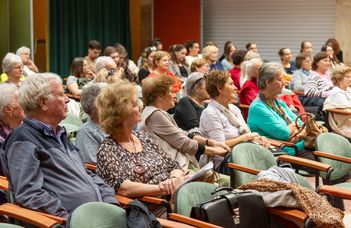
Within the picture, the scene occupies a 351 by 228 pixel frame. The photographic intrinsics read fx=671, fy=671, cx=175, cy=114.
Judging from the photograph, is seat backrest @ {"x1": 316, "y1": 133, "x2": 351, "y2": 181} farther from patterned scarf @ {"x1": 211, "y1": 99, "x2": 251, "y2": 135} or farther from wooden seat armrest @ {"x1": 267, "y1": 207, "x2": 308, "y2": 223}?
wooden seat armrest @ {"x1": 267, "y1": 207, "x2": 308, "y2": 223}

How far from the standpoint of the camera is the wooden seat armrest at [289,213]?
3545 millimetres

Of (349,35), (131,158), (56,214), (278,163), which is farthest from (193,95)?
(349,35)

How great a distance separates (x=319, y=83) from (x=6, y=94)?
5189 mm

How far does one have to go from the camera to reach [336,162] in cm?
519

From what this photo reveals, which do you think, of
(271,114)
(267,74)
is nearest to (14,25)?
(267,74)

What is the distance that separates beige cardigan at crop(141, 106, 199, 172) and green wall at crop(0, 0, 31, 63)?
5213 millimetres

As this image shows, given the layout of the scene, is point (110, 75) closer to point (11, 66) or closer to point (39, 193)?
point (11, 66)

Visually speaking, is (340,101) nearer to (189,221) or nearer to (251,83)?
(251,83)

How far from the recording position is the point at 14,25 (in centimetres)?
963

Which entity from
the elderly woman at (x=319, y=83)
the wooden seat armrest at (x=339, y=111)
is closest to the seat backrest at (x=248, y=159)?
the wooden seat armrest at (x=339, y=111)

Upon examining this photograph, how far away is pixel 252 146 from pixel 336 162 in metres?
0.84

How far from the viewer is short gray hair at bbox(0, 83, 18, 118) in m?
4.09

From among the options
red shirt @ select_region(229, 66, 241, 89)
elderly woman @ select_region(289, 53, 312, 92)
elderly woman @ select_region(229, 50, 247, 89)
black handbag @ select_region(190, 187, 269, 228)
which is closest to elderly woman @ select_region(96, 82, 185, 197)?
black handbag @ select_region(190, 187, 269, 228)

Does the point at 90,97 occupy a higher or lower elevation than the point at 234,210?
higher
